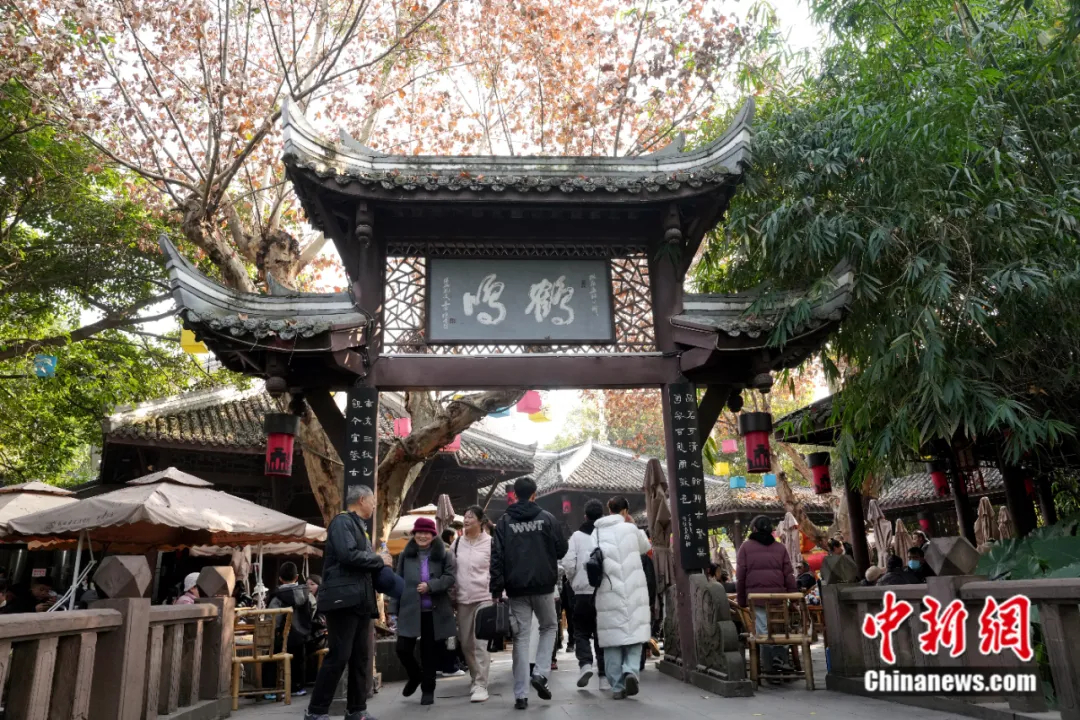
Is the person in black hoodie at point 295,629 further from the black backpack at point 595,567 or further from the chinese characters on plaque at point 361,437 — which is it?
the black backpack at point 595,567

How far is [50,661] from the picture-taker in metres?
3.46

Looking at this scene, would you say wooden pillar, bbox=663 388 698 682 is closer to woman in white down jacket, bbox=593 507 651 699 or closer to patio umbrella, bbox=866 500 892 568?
woman in white down jacket, bbox=593 507 651 699

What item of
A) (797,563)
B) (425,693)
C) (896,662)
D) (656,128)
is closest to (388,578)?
(425,693)

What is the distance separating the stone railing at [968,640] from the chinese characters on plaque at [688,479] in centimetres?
111

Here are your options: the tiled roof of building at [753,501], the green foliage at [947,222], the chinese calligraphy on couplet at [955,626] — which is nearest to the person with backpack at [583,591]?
the chinese calligraphy on couplet at [955,626]

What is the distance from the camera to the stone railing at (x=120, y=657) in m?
3.34

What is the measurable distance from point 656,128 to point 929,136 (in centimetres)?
647

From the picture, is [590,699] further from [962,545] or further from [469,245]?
[469,245]

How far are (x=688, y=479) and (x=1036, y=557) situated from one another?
106 inches

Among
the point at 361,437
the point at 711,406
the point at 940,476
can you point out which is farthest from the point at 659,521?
the point at 940,476

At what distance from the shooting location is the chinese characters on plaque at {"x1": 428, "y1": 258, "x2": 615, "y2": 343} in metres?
7.17

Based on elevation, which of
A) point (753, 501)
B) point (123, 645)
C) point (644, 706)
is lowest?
point (644, 706)

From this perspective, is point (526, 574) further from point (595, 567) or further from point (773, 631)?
point (773, 631)

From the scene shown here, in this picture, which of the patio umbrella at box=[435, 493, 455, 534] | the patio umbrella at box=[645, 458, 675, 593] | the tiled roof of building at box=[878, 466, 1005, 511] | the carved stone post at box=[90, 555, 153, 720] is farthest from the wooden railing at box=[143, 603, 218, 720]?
the tiled roof of building at box=[878, 466, 1005, 511]
